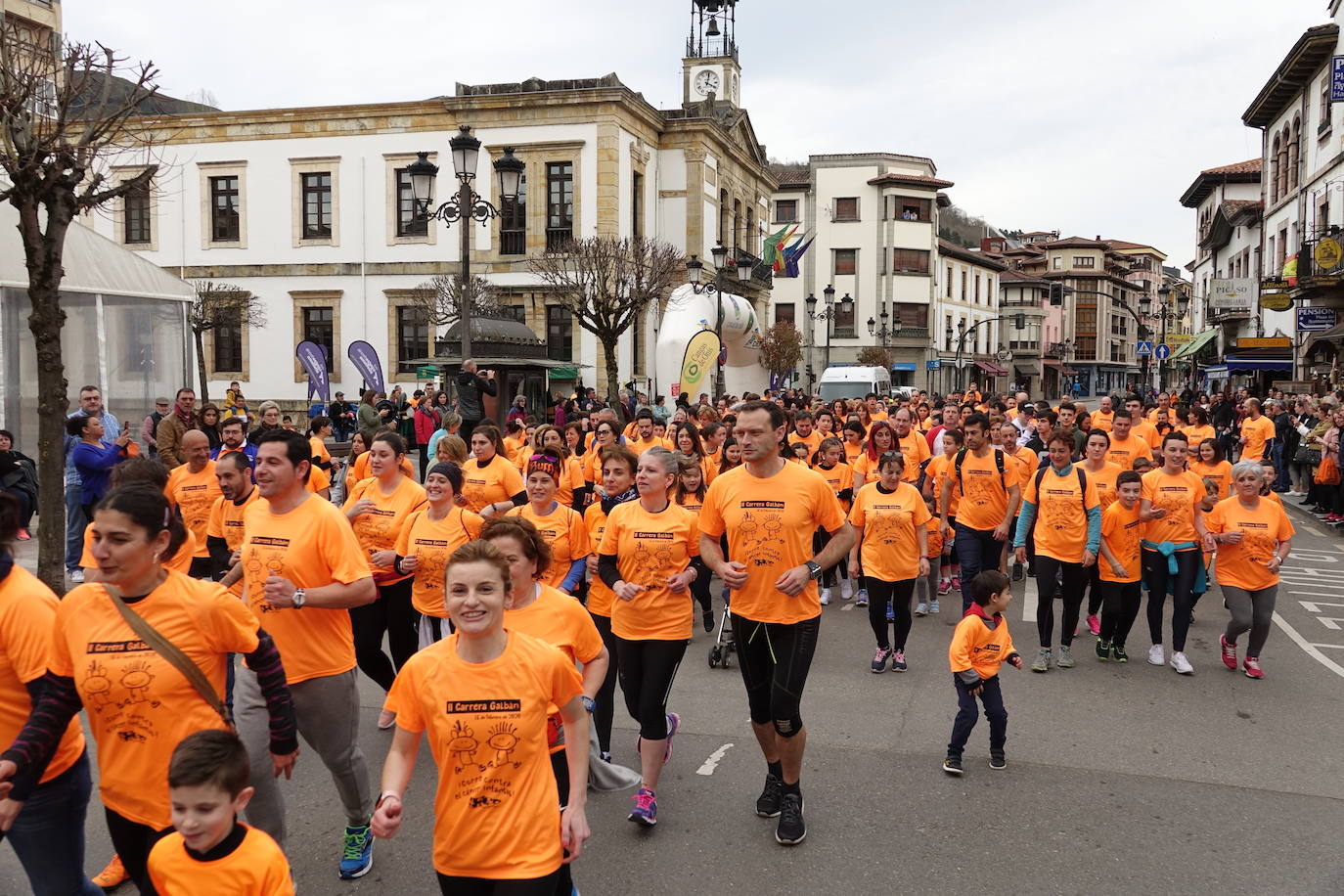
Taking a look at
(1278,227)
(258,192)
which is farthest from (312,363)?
(1278,227)

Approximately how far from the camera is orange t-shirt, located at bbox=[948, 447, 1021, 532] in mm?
8445

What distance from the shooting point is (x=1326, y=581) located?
11.4 m

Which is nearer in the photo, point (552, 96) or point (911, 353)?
point (552, 96)

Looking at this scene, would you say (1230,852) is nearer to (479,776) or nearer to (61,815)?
(479,776)

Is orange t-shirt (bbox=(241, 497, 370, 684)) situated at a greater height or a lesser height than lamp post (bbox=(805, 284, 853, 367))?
lesser

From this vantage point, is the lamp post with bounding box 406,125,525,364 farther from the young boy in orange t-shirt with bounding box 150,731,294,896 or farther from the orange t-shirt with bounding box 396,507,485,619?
the young boy in orange t-shirt with bounding box 150,731,294,896

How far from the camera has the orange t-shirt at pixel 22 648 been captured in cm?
317

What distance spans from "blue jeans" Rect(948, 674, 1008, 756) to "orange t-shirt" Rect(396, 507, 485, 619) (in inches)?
115

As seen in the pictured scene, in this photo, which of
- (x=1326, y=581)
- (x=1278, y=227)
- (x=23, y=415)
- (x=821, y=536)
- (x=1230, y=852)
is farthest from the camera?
(x=1278, y=227)

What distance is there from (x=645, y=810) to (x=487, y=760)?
2.10 meters

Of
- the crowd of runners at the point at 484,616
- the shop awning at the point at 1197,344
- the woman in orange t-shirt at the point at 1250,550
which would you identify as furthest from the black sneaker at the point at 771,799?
the shop awning at the point at 1197,344

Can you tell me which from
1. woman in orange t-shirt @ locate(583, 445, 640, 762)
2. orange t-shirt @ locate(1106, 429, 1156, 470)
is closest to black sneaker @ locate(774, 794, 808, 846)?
woman in orange t-shirt @ locate(583, 445, 640, 762)

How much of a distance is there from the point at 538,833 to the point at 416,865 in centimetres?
186

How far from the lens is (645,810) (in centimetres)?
485
